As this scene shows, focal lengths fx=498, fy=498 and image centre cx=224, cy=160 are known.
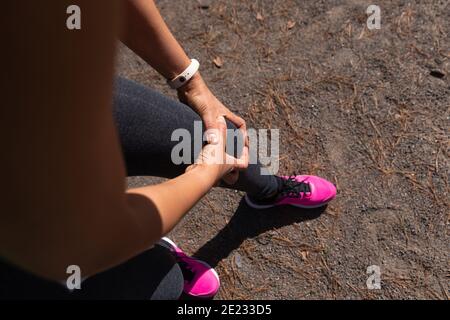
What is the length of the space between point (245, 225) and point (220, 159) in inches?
34.5

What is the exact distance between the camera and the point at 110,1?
24.2 inches

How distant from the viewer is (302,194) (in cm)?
203

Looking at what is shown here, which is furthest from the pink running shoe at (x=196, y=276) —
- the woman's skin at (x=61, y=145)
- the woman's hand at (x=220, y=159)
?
the woman's skin at (x=61, y=145)

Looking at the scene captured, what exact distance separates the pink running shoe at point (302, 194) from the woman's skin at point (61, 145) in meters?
1.23

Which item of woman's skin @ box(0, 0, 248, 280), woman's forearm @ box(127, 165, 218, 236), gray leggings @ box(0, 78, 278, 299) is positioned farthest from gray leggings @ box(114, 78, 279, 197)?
woman's skin @ box(0, 0, 248, 280)

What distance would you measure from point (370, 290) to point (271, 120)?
2.73ft

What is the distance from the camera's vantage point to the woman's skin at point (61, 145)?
58 cm

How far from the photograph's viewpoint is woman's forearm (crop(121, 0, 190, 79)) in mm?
1265

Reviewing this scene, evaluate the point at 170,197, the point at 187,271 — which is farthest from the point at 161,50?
the point at 187,271

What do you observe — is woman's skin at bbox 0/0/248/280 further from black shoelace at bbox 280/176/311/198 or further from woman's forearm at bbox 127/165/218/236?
black shoelace at bbox 280/176/311/198

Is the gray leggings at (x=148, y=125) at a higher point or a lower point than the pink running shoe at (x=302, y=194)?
higher

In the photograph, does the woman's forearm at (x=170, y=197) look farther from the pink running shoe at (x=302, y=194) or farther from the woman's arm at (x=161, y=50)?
the pink running shoe at (x=302, y=194)

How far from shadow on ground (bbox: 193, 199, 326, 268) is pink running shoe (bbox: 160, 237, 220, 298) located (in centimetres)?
11
